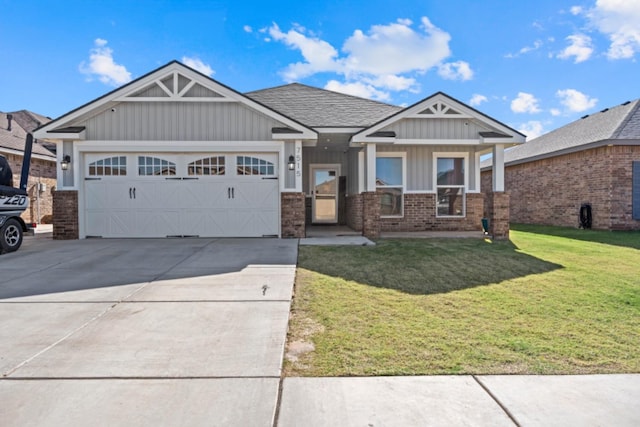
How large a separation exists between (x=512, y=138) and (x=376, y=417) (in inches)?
425

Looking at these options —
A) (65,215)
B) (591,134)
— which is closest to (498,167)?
(591,134)

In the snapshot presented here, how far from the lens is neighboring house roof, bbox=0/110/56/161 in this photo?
15.5m

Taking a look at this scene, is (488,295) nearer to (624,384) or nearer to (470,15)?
(624,384)

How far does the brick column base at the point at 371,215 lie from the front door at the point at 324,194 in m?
4.48

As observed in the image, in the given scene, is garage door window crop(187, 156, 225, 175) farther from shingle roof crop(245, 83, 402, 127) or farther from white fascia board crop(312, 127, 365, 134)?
white fascia board crop(312, 127, 365, 134)

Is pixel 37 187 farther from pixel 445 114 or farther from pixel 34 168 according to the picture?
pixel 445 114

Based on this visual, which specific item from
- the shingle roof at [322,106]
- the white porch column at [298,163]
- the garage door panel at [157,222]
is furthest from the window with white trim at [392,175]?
the garage door panel at [157,222]

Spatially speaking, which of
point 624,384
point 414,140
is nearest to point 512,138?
point 414,140

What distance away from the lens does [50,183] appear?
59.7ft

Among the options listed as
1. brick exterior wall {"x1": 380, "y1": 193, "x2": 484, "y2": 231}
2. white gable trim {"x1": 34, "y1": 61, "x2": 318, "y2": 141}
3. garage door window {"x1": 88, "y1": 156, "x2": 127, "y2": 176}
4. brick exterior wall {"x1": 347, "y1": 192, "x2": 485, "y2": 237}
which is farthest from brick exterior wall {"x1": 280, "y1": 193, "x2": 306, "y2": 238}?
garage door window {"x1": 88, "y1": 156, "x2": 127, "y2": 176}

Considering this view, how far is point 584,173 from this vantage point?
49.1 feet

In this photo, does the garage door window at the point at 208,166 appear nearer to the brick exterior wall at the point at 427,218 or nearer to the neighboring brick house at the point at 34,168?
the brick exterior wall at the point at 427,218

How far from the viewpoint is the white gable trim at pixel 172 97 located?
10367mm

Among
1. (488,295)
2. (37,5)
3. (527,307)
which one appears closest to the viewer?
(527,307)
